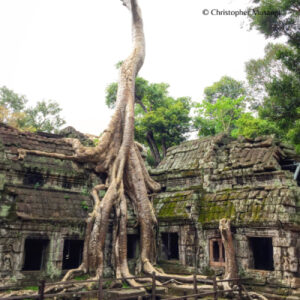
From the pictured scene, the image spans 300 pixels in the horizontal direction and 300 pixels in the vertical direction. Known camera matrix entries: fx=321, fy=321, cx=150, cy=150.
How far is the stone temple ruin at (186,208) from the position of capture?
9.24 metres

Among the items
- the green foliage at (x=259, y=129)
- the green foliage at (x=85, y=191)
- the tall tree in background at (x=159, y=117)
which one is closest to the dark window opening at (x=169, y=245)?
the green foliage at (x=85, y=191)

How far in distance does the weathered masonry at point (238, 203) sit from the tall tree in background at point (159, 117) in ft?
32.5

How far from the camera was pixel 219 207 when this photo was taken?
1116 cm

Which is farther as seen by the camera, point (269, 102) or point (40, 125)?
point (40, 125)

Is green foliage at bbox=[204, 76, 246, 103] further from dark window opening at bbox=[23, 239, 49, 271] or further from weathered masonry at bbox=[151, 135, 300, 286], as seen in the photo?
dark window opening at bbox=[23, 239, 49, 271]

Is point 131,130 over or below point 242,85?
below

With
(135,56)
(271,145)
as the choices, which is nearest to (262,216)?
(271,145)

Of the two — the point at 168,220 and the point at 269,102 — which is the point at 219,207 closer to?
the point at 168,220

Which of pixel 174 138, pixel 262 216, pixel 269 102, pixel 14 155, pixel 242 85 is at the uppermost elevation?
pixel 242 85

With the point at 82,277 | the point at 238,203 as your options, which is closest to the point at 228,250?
the point at 238,203

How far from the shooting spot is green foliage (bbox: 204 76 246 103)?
3061cm

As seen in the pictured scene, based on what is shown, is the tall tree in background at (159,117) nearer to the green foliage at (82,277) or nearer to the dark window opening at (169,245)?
the dark window opening at (169,245)

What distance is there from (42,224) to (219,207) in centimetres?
584

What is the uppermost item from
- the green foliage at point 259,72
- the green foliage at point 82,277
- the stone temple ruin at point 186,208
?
the green foliage at point 259,72
